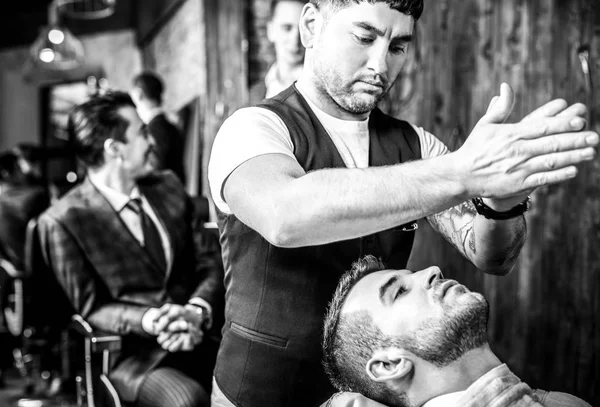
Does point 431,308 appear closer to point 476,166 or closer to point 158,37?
point 476,166

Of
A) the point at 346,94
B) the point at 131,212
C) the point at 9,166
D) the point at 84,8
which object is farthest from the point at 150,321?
the point at 84,8

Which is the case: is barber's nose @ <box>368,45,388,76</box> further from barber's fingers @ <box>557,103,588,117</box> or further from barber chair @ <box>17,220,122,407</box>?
barber chair @ <box>17,220,122,407</box>

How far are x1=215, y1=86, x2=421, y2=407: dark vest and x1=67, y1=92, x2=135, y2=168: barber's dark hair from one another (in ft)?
4.64

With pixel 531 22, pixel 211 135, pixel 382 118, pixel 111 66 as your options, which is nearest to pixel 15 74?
pixel 111 66

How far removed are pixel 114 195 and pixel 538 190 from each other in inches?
76.6

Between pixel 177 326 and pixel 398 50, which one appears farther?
pixel 177 326

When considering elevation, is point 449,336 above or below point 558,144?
below

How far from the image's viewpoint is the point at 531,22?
3.60 metres

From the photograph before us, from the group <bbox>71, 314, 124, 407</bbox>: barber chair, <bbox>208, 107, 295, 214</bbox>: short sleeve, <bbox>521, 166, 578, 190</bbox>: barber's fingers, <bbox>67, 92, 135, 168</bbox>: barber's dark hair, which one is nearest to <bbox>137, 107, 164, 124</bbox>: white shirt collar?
<bbox>67, 92, 135, 168</bbox>: barber's dark hair

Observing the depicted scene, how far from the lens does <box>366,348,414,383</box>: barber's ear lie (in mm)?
1487

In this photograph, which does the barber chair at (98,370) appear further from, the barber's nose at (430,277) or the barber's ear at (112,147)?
the barber's nose at (430,277)

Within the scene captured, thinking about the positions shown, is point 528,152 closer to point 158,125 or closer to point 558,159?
point 558,159

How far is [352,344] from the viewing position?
1.58 m

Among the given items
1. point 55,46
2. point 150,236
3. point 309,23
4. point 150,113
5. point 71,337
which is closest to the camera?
point 309,23
